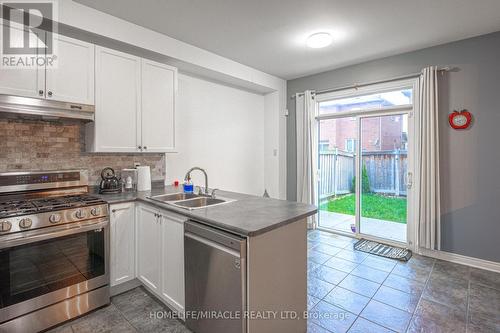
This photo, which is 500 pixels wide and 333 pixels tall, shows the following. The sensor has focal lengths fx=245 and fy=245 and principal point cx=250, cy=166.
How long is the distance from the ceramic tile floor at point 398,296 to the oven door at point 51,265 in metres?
1.90

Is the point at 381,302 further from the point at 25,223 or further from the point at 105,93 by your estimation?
the point at 105,93

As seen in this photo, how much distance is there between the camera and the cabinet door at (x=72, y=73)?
217 centimetres

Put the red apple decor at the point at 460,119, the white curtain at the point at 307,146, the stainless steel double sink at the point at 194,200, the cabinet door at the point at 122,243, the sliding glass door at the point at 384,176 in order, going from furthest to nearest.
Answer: the white curtain at the point at 307,146
the sliding glass door at the point at 384,176
the red apple decor at the point at 460,119
the stainless steel double sink at the point at 194,200
the cabinet door at the point at 122,243

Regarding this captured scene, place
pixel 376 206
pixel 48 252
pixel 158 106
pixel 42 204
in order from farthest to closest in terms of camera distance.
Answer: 1. pixel 376 206
2. pixel 158 106
3. pixel 42 204
4. pixel 48 252

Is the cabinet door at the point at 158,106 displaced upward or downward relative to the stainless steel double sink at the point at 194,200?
upward

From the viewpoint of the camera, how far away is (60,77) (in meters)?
2.21

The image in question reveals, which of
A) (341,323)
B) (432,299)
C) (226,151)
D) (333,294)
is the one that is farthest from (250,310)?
(226,151)

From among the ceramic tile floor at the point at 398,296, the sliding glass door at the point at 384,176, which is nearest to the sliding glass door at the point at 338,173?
the sliding glass door at the point at 384,176

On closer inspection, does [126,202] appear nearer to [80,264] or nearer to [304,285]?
[80,264]

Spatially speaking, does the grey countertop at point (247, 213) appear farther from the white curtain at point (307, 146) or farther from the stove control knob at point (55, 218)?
the white curtain at point (307, 146)

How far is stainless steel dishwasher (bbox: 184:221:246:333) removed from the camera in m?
1.46

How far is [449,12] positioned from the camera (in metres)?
2.42

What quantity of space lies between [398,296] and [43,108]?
3617mm

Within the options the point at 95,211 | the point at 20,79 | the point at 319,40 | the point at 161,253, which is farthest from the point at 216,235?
the point at 319,40
